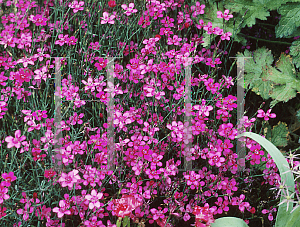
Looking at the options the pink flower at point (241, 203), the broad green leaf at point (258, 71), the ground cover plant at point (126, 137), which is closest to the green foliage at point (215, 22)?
the ground cover plant at point (126, 137)

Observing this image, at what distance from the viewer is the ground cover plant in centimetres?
141

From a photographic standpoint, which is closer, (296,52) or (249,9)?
(296,52)

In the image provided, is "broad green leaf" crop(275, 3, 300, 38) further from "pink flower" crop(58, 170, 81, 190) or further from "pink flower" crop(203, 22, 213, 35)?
"pink flower" crop(58, 170, 81, 190)

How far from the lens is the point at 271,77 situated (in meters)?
1.70

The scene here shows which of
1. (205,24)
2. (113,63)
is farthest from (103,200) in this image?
(205,24)

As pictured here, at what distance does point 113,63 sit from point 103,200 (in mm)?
869

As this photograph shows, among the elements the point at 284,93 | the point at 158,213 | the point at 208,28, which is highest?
the point at 208,28

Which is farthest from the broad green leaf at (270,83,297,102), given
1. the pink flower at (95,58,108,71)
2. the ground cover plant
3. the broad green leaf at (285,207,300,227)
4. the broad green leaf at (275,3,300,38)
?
the pink flower at (95,58,108,71)

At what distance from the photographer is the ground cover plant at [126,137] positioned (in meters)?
1.41

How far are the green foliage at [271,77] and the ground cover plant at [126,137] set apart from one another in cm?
16

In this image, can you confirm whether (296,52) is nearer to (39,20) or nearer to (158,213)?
(158,213)

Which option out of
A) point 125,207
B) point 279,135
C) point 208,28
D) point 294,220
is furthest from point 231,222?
point 208,28

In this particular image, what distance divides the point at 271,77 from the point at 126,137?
1.04m

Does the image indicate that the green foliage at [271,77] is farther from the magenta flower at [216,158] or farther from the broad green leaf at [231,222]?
the broad green leaf at [231,222]
